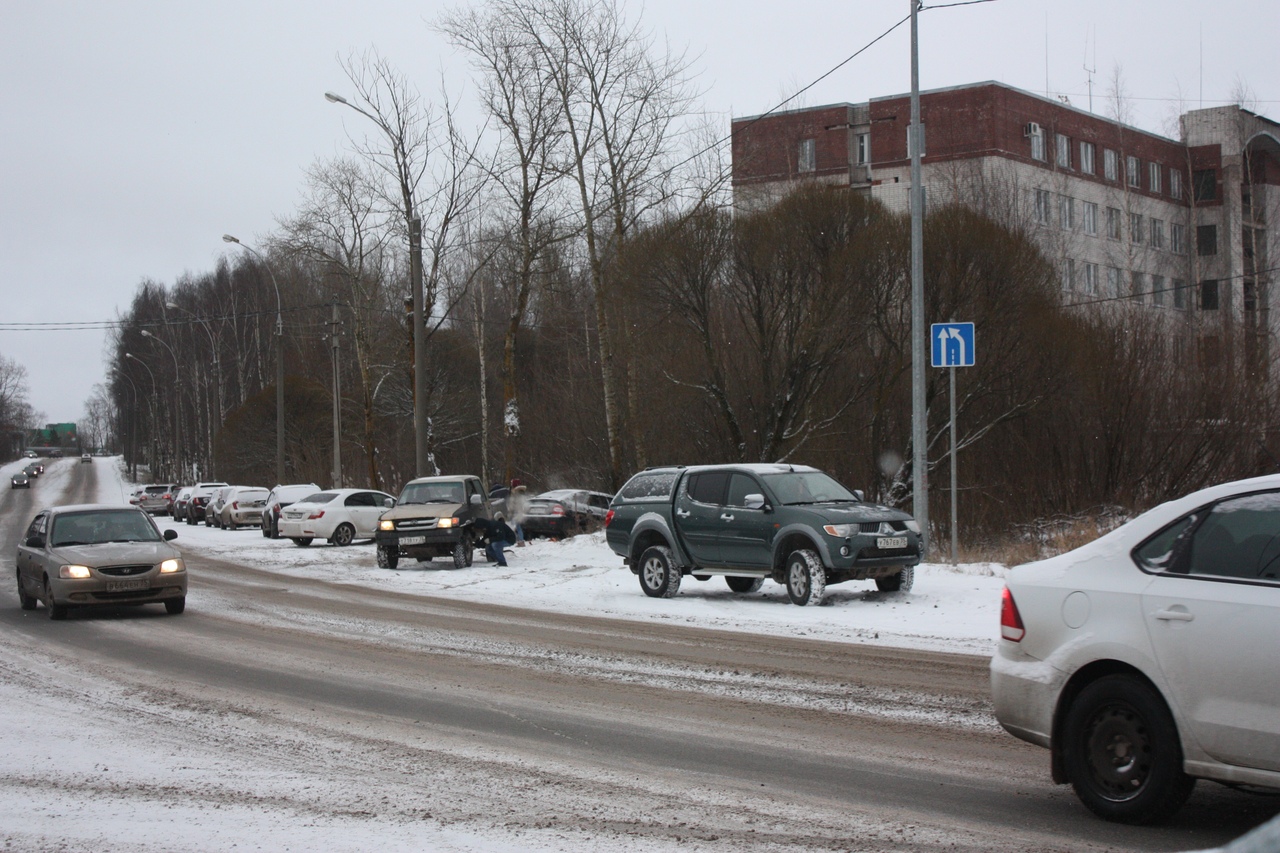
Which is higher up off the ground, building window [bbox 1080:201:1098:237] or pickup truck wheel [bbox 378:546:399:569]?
building window [bbox 1080:201:1098:237]

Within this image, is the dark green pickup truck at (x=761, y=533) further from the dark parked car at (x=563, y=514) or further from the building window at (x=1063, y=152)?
the building window at (x=1063, y=152)

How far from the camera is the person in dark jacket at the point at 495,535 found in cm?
2338

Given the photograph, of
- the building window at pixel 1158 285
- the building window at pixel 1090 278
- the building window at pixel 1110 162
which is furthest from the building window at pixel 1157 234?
the building window at pixel 1110 162

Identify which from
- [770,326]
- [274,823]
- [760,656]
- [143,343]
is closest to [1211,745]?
[274,823]

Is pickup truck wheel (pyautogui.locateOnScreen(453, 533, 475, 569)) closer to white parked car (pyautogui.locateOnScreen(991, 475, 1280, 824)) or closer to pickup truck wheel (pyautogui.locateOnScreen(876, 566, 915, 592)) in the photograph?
pickup truck wheel (pyautogui.locateOnScreen(876, 566, 915, 592))

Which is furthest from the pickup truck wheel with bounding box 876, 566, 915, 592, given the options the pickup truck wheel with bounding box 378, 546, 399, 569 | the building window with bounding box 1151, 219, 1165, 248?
the building window with bounding box 1151, 219, 1165, 248

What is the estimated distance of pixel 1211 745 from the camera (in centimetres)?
529

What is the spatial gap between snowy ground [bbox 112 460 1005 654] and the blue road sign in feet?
9.80

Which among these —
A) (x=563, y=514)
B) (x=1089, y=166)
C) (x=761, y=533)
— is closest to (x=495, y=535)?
(x=761, y=533)

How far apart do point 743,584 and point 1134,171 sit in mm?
53447

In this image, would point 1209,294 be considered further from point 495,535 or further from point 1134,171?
point 495,535

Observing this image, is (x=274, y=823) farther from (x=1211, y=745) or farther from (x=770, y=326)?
(x=770, y=326)

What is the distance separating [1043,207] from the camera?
184ft

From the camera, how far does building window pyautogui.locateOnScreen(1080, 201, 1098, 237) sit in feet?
199
